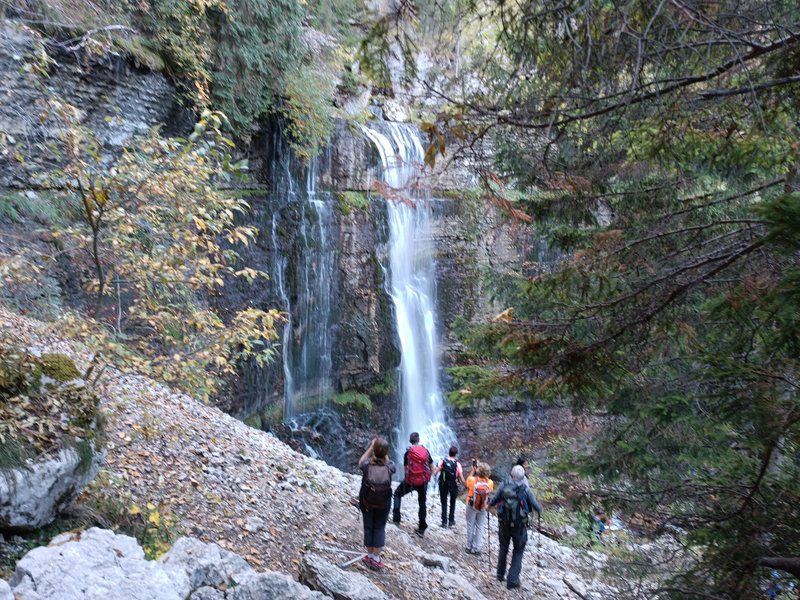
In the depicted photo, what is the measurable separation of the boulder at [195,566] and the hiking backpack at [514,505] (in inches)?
140

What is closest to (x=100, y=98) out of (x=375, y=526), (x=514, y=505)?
(x=375, y=526)

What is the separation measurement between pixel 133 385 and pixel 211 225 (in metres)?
2.90

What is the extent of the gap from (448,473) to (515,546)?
156 centimetres

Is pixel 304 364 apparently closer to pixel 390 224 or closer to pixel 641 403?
pixel 390 224

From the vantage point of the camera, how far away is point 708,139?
15.0 ft

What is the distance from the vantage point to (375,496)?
17.5 feet

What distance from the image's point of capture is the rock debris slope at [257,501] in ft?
16.6

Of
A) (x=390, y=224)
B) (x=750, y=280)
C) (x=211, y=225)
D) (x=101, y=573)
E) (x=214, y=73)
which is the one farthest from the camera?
(x=390, y=224)

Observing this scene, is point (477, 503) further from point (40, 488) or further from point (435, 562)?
point (40, 488)

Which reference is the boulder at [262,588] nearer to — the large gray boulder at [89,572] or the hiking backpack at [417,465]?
the large gray boulder at [89,572]

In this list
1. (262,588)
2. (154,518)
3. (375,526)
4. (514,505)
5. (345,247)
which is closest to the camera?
(262,588)

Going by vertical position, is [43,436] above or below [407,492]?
above

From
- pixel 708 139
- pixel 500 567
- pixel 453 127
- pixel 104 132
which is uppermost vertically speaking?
pixel 104 132

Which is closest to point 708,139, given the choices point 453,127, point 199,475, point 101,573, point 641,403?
point 453,127
